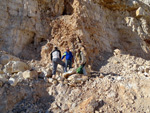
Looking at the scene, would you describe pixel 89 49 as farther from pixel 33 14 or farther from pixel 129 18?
pixel 129 18

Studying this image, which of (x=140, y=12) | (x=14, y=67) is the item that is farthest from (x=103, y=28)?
(x=14, y=67)

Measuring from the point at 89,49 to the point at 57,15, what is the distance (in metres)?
3.20

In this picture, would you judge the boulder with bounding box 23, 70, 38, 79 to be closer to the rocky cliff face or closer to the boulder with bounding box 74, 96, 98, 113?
the rocky cliff face

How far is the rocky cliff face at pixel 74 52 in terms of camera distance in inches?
158

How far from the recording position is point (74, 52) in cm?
774

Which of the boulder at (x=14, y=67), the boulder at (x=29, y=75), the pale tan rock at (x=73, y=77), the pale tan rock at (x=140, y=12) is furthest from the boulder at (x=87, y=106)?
the pale tan rock at (x=140, y=12)

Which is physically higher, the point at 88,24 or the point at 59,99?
the point at 88,24

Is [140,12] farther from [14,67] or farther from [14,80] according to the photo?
[14,80]

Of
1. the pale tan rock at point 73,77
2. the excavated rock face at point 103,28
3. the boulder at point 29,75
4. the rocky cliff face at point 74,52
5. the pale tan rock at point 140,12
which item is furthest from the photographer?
the pale tan rock at point 140,12

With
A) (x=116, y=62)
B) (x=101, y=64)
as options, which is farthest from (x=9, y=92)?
(x=116, y=62)

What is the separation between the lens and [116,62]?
7840 millimetres

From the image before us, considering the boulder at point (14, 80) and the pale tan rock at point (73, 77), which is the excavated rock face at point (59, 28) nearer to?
the pale tan rock at point (73, 77)

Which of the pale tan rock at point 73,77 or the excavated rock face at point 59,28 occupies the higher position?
the excavated rock face at point 59,28

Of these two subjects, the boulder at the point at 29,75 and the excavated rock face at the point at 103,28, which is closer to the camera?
the boulder at the point at 29,75
